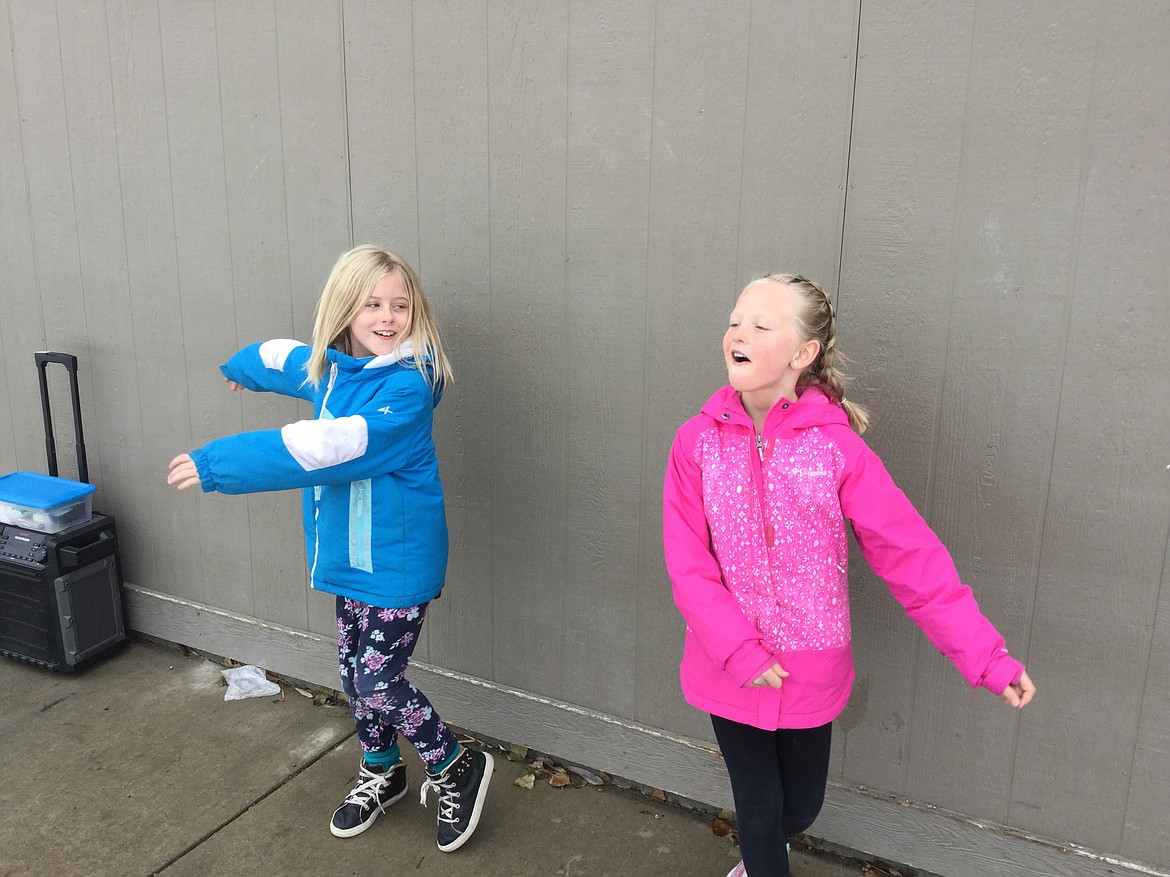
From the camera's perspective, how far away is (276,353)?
9.70 feet

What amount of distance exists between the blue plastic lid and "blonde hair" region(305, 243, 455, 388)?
69.1 inches

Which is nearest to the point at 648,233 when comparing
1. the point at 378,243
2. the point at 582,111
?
the point at 582,111

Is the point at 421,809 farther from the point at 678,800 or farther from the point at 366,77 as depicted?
the point at 366,77

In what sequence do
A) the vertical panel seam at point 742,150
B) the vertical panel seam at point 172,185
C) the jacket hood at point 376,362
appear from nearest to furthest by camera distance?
1. the vertical panel seam at point 742,150
2. the jacket hood at point 376,362
3. the vertical panel seam at point 172,185

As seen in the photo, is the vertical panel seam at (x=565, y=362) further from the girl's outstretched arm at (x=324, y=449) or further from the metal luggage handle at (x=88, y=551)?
the metal luggage handle at (x=88, y=551)

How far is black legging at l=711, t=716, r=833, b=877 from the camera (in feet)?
7.32

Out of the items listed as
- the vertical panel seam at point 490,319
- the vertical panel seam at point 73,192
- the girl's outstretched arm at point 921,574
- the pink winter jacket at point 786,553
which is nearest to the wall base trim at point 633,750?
the vertical panel seam at point 490,319

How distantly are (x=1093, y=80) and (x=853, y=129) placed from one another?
531 mm

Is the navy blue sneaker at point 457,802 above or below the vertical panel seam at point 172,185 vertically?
below

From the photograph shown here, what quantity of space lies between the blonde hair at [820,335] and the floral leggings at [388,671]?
52.2 inches

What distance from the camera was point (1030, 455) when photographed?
2295mm

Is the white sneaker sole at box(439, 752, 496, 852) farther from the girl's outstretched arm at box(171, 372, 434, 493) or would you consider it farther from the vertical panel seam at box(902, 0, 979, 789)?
the vertical panel seam at box(902, 0, 979, 789)

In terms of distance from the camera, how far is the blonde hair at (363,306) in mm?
2578

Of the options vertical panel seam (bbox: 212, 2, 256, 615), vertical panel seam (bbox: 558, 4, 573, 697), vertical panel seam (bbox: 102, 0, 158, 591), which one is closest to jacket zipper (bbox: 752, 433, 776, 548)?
vertical panel seam (bbox: 558, 4, 573, 697)
